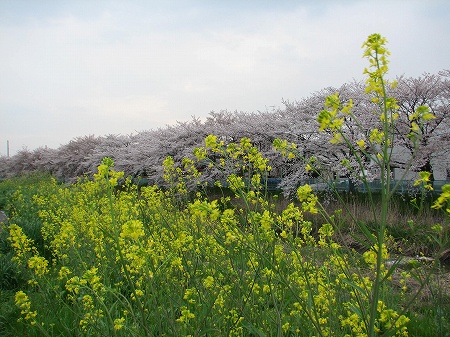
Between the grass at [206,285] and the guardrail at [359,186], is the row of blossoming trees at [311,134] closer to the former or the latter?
the guardrail at [359,186]

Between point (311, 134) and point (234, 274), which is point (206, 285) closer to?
point (234, 274)

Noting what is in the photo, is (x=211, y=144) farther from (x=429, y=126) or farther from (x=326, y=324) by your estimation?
(x=429, y=126)

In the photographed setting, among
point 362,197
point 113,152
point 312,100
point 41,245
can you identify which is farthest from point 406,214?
point 113,152

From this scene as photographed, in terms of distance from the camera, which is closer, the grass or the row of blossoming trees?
the grass

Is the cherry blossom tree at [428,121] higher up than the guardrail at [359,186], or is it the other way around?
the cherry blossom tree at [428,121]

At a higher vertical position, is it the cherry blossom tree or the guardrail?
the cherry blossom tree

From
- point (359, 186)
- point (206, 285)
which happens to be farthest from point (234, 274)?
point (359, 186)

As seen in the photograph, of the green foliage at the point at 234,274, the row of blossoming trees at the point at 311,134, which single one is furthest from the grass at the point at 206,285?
the row of blossoming trees at the point at 311,134

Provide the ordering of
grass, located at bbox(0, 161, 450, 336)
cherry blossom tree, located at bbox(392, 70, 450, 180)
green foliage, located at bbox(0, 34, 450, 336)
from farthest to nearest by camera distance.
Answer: cherry blossom tree, located at bbox(392, 70, 450, 180)
grass, located at bbox(0, 161, 450, 336)
green foliage, located at bbox(0, 34, 450, 336)

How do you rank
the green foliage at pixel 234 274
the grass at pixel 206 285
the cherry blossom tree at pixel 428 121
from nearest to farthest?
the green foliage at pixel 234 274, the grass at pixel 206 285, the cherry blossom tree at pixel 428 121

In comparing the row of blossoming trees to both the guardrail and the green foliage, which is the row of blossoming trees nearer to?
the guardrail

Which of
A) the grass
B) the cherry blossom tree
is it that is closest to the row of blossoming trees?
the cherry blossom tree

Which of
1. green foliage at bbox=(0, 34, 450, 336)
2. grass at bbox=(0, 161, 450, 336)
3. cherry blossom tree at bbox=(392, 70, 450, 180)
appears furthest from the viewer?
cherry blossom tree at bbox=(392, 70, 450, 180)

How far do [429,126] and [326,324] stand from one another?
11.4m
